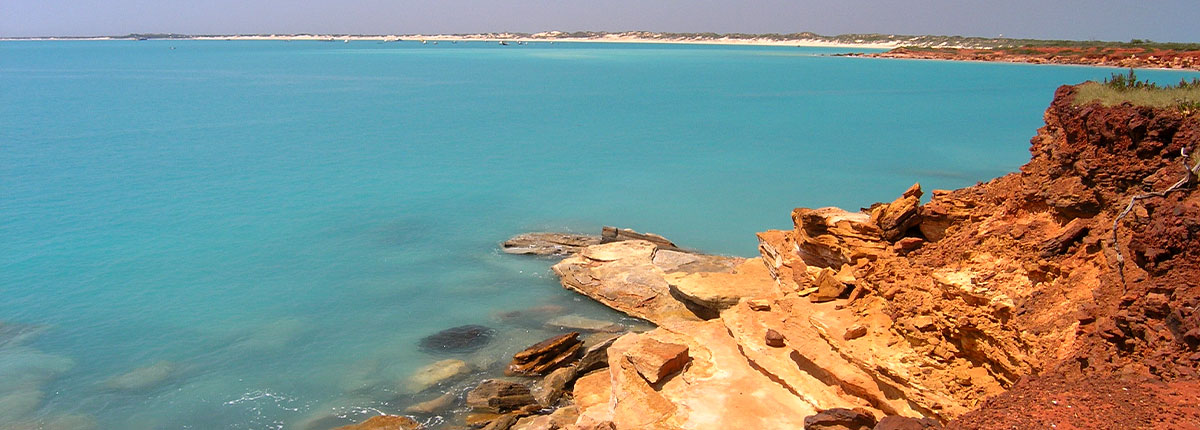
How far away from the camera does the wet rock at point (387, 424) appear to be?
13.7m

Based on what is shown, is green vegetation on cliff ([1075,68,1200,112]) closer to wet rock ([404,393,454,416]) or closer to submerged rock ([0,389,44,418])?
wet rock ([404,393,454,416])

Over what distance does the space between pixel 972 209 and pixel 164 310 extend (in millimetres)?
20109

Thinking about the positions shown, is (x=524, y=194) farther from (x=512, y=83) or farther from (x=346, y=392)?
(x=512, y=83)

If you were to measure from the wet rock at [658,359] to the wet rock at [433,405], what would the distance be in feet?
14.2

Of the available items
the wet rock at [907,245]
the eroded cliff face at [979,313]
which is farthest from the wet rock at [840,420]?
the wet rock at [907,245]

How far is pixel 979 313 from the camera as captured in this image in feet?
31.6

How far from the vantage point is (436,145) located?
47375 millimetres

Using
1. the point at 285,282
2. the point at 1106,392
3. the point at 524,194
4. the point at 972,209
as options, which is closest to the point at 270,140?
the point at 524,194

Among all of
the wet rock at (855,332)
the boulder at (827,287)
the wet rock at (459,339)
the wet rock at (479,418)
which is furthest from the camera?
the wet rock at (459,339)

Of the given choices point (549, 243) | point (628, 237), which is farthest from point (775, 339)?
point (549, 243)

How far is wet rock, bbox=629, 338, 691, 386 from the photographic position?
12.2m

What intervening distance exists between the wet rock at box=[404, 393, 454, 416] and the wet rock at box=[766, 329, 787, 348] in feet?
21.4

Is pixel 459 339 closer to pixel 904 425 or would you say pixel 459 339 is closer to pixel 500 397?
pixel 500 397

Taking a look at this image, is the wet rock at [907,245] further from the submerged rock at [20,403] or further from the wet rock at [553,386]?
the submerged rock at [20,403]
